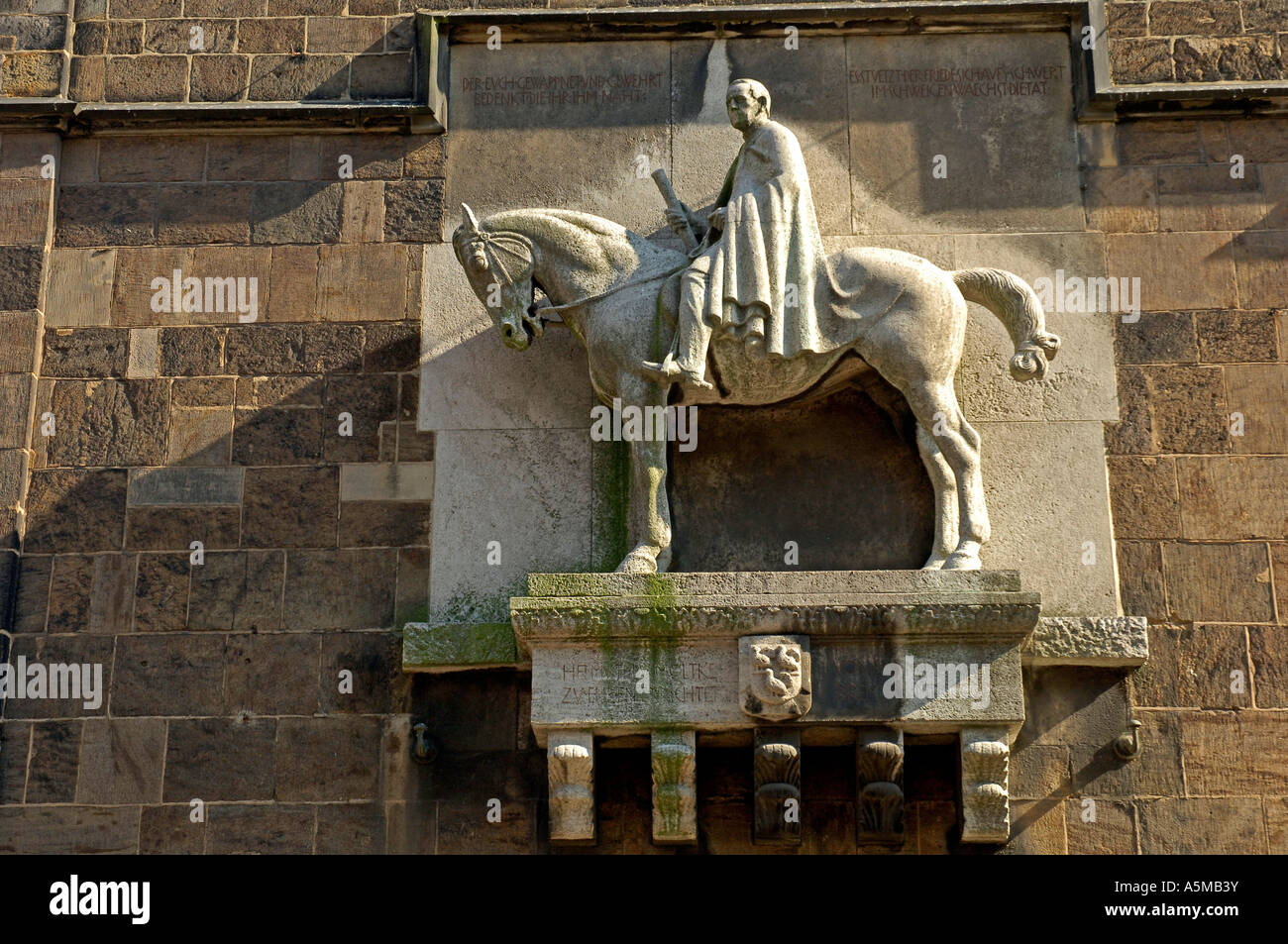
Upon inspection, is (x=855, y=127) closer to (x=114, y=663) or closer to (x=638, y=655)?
(x=638, y=655)

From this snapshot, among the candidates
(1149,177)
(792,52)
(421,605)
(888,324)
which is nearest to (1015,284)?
(888,324)

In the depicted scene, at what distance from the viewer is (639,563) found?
29.4 ft

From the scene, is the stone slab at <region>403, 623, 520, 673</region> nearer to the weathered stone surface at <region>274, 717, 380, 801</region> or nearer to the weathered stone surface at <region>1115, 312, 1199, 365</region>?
the weathered stone surface at <region>274, 717, 380, 801</region>

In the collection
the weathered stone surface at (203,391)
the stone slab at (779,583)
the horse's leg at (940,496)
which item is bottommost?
the stone slab at (779,583)

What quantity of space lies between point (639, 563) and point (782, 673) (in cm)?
93

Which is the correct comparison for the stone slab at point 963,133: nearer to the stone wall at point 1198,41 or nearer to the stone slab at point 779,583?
the stone wall at point 1198,41

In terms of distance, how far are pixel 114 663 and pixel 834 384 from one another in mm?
3833

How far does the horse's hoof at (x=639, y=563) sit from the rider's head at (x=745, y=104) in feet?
7.34

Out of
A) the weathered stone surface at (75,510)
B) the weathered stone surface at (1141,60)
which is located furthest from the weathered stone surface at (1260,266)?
the weathered stone surface at (75,510)

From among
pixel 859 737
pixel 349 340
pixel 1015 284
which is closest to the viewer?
pixel 859 737

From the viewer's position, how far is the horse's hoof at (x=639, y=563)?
352 inches

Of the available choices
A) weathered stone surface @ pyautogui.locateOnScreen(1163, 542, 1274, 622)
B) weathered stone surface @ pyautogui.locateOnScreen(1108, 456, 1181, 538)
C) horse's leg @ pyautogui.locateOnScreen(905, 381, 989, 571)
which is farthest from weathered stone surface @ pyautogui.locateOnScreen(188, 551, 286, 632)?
weathered stone surface @ pyautogui.locateOnScreen(1163, 542, 1274, 622)

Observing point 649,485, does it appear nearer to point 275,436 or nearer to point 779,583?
point 779,583

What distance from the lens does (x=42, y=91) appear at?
410 inches
